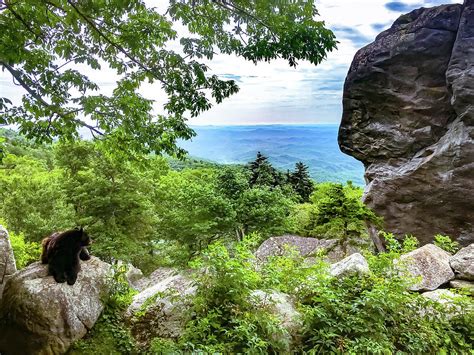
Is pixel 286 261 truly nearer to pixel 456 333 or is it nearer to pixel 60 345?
pixel 456 333

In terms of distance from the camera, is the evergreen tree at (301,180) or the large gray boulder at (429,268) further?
the evergreen tree at (301,180)

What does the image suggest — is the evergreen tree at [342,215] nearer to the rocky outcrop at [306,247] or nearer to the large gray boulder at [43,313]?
the rocky outcrop at [306,247]

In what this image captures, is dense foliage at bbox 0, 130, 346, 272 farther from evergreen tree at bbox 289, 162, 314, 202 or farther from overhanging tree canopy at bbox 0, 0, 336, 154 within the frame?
evergreen tree at bbox 289, 162, 314, 202

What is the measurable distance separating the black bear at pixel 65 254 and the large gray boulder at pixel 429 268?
5.53 m

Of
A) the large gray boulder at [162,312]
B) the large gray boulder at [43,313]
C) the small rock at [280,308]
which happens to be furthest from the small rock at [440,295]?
the large gray boulder at [43,313]

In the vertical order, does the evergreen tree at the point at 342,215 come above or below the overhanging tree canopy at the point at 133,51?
below

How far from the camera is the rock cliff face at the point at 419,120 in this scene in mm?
13219

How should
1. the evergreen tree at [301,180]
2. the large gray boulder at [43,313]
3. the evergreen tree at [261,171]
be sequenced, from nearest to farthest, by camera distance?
the large gray boulder at [43,313] → the evergreen tree at [261,171] → the evergreen tree at [301,180]

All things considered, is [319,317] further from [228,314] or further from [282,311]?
[228,314]

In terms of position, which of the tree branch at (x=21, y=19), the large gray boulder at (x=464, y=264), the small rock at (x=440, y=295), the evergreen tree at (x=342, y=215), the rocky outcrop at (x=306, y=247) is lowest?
the rocky outcrop at (x=306, y=247)

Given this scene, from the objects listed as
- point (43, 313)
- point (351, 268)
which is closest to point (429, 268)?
point (351, 268)

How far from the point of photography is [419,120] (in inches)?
576

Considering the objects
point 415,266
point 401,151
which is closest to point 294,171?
point 401,151

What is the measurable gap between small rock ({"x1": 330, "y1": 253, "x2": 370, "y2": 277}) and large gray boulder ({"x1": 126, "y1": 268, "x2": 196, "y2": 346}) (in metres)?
2.27
